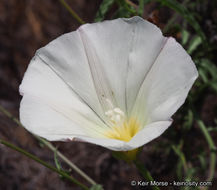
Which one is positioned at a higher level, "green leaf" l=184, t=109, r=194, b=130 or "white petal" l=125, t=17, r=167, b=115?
"white petal" l=125, t=17, r=167, b=115

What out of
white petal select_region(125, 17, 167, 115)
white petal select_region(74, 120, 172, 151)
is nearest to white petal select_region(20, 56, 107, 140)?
white petal select_region(74, 120, 172, 151)

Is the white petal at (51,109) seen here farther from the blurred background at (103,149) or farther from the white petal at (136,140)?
the blurred background at (103,149)

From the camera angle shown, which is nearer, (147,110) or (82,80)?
(147,110)

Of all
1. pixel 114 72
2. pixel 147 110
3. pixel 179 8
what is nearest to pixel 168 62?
pixel 147 110

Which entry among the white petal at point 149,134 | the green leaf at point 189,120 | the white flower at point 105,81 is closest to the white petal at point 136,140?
the white petal at point 149,134

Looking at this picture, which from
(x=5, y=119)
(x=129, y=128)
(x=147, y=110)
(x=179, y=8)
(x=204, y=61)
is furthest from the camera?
(x=5, y=119)

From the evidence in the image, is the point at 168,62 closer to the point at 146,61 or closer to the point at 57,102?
the point at 146,61

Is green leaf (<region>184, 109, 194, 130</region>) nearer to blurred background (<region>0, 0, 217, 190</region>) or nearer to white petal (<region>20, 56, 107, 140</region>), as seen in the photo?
blurred background (<region>0, 0, 217, 190</region>)

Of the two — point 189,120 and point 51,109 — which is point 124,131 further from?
point 189,120
